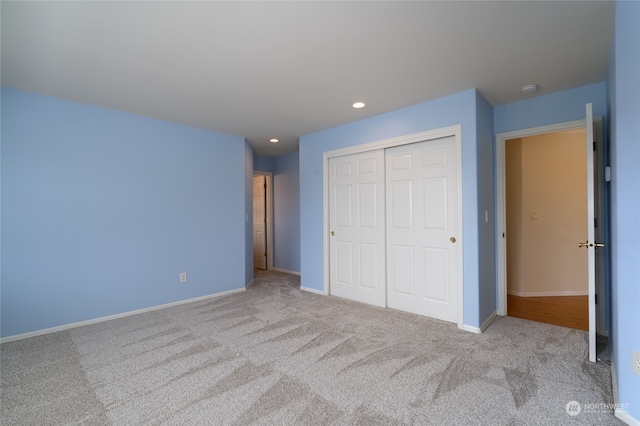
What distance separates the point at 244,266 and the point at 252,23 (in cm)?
354

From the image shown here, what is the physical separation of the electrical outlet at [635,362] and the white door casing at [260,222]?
5.70 meters

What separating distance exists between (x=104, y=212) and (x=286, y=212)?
10.7ft

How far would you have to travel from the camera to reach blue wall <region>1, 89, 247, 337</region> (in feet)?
9.28

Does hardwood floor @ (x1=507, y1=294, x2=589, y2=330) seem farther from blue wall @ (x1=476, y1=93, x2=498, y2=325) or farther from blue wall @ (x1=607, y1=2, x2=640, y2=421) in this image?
blue wall @ (x1=607, y1=2, x2=640, y2=421)

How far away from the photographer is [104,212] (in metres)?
3.32

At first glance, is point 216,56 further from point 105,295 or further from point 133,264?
point 105,295

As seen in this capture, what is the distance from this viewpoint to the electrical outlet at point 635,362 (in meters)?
1.48

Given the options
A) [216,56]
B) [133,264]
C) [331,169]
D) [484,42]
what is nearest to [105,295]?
[133,264]

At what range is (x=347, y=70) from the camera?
8.21 feet

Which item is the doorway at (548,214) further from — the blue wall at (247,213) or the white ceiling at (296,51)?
the blue wall at (247,213)

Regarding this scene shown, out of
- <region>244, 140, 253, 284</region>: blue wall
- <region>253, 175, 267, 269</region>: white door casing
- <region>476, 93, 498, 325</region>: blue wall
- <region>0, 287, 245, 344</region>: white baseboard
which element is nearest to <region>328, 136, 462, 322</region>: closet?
<region>476, 93, 498, 325</region>: blue wall

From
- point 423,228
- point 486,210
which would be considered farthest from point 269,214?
point 486,210

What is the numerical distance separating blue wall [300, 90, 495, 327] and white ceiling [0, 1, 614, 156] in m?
0.17

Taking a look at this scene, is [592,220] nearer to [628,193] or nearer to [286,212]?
[628,193]
